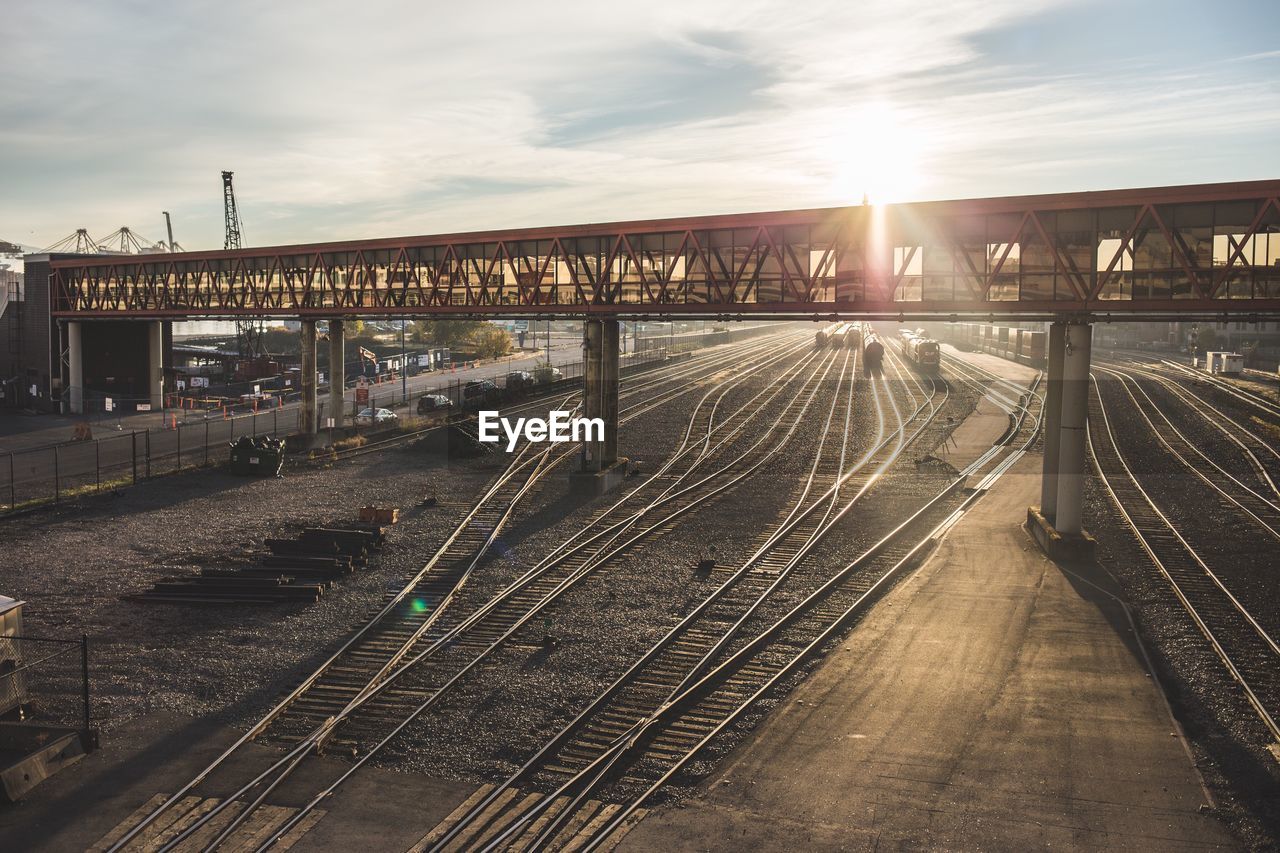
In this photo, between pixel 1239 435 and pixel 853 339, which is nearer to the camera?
pixel 1239 435

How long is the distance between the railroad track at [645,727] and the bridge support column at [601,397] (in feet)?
44.3

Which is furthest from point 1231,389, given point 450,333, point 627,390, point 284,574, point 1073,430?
point 450,333

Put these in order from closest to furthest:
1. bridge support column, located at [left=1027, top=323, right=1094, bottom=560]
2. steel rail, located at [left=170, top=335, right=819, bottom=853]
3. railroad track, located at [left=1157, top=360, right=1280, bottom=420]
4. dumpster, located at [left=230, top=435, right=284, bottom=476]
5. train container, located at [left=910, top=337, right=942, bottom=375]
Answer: steel rail, located at [left=170, top=335, right=819, bottom=853] < bridge support column, located at [left=1027, top=323, right=1094, bottom=560] < dumpster, located at [left=230, top=435, right=284, bottom=476] < railroad track, located at [left=1157, top=360, right=1280, bottom=420] < train container, located at [left=910, top=337, right=942, bottom=375]

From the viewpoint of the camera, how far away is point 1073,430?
27.4 metres

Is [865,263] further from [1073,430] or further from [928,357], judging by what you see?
[928,357]

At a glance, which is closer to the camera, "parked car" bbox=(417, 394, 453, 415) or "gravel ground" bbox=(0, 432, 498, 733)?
"gravel ground" bbox=(0, 432, 498, 733)

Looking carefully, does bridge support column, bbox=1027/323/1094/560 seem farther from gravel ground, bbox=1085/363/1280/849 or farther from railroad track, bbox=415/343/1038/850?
railroad track, bbox=415/343/1038/850

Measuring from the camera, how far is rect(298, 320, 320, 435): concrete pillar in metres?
47.4

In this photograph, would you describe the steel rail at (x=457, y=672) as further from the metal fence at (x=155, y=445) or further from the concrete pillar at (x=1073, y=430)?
the metal fence at (x=155, y=445)

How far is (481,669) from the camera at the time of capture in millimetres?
17938

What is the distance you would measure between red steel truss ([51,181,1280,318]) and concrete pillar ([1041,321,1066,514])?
3.62 ft

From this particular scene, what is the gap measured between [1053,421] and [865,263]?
768 centimetres

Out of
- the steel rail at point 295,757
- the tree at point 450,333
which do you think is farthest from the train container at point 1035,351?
the steel rail at point 295,757

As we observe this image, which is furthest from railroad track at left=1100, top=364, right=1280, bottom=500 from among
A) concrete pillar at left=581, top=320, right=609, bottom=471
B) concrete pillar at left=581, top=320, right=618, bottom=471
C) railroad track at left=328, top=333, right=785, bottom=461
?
railroad track at left=328, top=333, right=785, bottom=461
